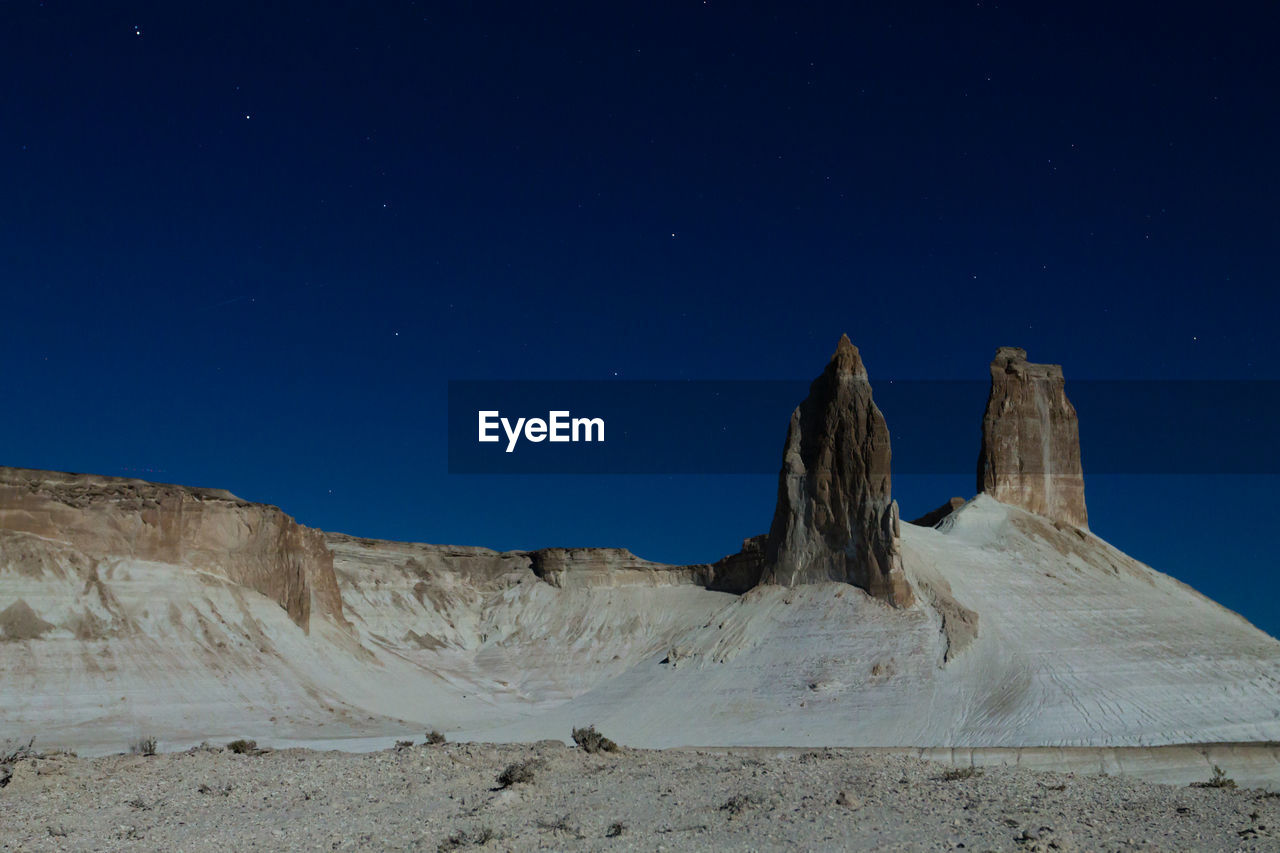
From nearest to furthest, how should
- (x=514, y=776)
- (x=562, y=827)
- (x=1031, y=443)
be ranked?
(x=562, y=827), (x=514, y=776), (x=1031, y=443)

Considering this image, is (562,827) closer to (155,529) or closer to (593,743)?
(593,743)

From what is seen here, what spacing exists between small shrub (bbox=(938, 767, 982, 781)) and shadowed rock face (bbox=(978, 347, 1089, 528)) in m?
43.9

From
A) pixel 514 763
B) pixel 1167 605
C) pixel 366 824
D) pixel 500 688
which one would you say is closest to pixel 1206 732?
pixel 1167 605

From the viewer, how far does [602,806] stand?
43.0ft

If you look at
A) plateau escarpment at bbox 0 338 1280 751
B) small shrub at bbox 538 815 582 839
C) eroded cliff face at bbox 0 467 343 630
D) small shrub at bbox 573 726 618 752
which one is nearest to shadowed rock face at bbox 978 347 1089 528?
plateau escarpment at bbox 0 338 1280 751

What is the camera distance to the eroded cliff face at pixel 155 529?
40781mm

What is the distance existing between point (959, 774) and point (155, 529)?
126ft

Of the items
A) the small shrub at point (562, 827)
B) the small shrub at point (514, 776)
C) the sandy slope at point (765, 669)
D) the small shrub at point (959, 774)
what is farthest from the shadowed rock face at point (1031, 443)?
the small shrub at point (562, 827)

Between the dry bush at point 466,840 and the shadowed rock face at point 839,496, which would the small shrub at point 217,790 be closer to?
the dry bush at point 466,840

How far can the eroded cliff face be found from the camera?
40781 mm

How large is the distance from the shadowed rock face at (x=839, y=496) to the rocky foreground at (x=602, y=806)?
26991mm

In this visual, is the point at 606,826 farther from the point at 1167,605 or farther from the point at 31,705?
the point at 1167,605

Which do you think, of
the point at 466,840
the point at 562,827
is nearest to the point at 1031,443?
the point at 562,827

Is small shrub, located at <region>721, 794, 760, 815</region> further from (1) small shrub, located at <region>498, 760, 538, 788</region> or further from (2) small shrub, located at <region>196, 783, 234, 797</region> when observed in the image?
(2) small shrub, located at <region>196, 783, 234, 797</region>
